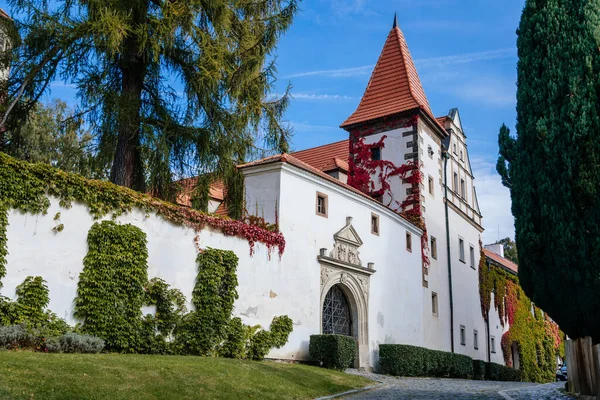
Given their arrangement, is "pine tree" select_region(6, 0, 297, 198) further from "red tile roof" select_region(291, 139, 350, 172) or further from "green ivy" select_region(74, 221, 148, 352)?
"red tile roof" select_region(291, 139, 350, 172)

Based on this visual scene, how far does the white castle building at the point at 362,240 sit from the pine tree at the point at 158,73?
Answer: 2.17m

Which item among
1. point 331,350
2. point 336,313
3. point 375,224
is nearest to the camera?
point 331,350

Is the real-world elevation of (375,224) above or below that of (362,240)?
above

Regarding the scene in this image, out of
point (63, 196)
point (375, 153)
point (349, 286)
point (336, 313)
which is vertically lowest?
point (336, 313)

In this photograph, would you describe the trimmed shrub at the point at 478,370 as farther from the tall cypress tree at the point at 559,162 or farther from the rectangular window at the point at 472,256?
the tall cypress tree at the point at 559,162

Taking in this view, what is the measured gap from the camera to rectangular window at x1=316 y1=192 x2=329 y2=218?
69.5 feet

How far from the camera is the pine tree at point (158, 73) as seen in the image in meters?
16.9

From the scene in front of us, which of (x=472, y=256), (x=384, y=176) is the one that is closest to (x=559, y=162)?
(x=384, y=176)

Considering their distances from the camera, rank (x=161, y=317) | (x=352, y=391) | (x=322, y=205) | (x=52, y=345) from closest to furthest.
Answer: (x=52, y=345)
(x=352, y=391)
(x=161, y=317)
(x=322, y=205)

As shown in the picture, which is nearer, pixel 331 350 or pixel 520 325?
pixel 331 350

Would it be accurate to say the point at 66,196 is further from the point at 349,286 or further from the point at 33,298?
the point at 349,286

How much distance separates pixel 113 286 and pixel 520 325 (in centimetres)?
3017

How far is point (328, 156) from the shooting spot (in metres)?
32.6

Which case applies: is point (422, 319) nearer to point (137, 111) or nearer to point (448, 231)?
point (448, 231)
